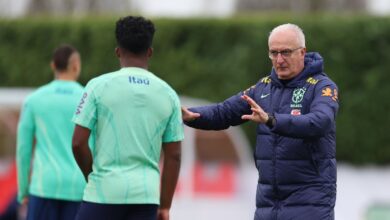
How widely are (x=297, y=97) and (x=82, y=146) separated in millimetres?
1310

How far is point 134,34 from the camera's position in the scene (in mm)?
7145

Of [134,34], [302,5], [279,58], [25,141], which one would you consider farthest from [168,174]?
[302,5]

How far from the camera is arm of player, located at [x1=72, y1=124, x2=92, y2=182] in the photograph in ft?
23.0

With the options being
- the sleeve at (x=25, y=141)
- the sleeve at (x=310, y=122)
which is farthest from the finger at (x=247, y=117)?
the sleeve at (x=25, y=141)

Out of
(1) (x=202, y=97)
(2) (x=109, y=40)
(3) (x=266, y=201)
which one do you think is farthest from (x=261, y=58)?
(3) (x=266, y=201)

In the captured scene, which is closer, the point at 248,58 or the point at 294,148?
the point at 294,148

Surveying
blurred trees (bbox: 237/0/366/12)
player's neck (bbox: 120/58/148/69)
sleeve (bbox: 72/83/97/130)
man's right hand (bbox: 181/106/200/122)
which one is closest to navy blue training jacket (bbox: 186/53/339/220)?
man's right hand (bbox: 181/106/200/122)

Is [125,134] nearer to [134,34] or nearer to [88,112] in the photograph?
[88,112]

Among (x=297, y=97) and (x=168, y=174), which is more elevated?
(x=297, y=97)

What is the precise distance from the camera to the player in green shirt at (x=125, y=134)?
699 cm

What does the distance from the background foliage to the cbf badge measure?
11843mm

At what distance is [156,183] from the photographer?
23.4ft

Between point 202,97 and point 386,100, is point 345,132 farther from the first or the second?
point 202,97

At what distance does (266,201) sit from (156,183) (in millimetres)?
698
